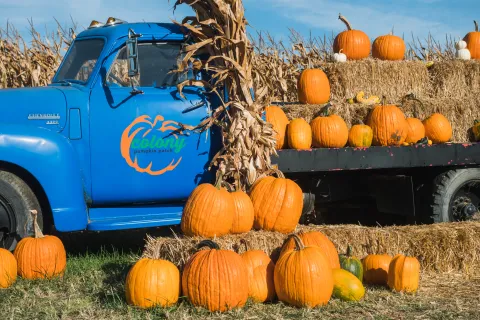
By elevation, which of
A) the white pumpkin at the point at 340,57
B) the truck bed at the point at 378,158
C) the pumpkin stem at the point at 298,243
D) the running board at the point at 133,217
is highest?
the white pumpkin at the point at 340,57

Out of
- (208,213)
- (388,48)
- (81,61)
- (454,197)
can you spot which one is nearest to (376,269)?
(208,213)

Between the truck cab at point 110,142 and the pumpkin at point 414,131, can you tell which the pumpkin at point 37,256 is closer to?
the truck cab at point 110,142

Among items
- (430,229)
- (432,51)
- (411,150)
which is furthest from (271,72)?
(430,229)

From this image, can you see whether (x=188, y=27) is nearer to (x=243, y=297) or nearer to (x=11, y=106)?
(x=11, y=106)

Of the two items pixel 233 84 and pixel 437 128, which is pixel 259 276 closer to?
pixel 233 84

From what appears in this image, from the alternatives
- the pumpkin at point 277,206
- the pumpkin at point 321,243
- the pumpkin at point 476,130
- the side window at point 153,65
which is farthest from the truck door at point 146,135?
the pumpkin at point 476,130

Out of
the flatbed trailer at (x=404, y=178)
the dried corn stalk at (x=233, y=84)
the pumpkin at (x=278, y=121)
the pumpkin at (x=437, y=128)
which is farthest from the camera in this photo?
the pumpkin at (x=437, y=128)

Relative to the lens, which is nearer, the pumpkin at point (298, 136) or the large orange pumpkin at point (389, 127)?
the pumpkin at point (298, 136)

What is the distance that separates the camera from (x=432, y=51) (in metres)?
16.0

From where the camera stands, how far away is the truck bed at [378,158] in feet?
21.9

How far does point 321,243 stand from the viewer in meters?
5.46

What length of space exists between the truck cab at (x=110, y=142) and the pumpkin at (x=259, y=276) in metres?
1.33

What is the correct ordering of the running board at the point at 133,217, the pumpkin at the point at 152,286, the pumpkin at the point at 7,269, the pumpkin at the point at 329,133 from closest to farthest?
the pumpkin at the point at 152,286 → the pumpkin at the point at 7,269 → the running board at the point at 133,217 → the pumpkin at the point at 329,133

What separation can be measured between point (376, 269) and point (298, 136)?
1807 mm
